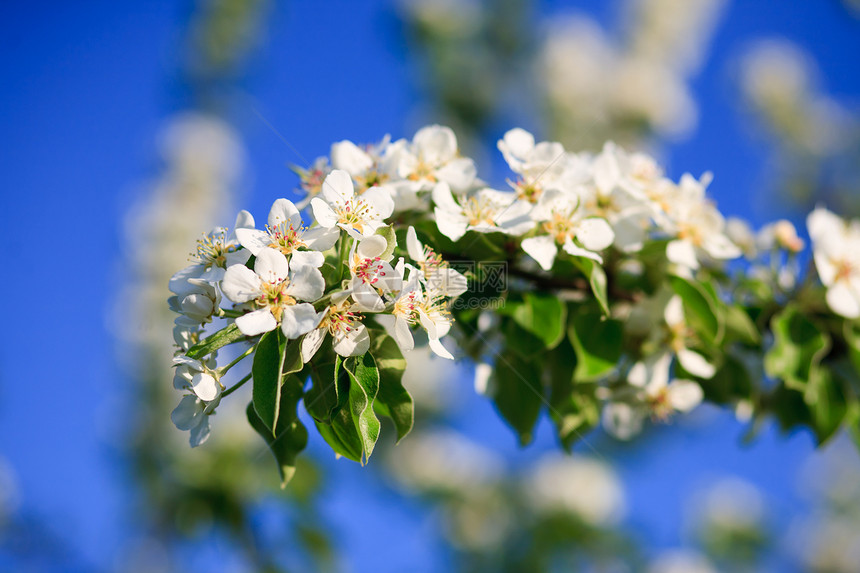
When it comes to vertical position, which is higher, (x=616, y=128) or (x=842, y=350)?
(x=616, y=128)

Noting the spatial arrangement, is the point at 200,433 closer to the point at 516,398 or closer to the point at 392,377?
the point at 392,377

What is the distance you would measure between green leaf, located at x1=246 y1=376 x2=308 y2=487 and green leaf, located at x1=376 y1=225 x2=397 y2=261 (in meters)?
0.30

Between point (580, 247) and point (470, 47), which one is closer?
point (580, 247)

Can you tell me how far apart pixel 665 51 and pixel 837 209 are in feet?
12.7

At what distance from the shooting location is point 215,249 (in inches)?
51.9

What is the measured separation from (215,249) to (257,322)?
265mm

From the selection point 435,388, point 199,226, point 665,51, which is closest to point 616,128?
point 665,51

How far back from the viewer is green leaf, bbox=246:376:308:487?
131cm

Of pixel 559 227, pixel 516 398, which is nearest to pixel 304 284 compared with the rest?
pixel 559 227

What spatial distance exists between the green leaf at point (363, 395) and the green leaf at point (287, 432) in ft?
0.49

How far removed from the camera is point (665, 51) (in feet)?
32.8

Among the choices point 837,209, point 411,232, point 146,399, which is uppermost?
point 837,209

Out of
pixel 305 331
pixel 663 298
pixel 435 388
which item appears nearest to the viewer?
pixel 305 331

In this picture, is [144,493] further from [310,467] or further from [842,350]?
[842,350]
